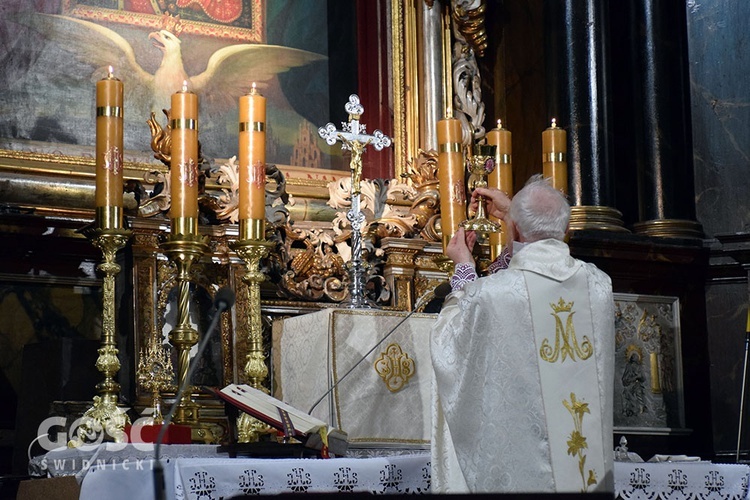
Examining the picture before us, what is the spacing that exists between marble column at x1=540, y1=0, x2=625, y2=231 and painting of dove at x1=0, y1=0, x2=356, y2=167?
1327mm

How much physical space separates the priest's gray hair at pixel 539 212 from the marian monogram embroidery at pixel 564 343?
262 mm

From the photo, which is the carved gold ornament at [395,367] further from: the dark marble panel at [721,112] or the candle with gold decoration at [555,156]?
the dark marble panel at [721,112]

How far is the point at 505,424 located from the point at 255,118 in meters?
1.93

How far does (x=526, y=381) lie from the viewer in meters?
5.02

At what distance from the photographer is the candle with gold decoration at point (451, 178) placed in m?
6.50

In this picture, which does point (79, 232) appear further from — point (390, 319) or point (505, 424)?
point (505, 424)

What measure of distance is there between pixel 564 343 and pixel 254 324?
4.94 ft

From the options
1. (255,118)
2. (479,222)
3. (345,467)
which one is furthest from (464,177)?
(345,467)

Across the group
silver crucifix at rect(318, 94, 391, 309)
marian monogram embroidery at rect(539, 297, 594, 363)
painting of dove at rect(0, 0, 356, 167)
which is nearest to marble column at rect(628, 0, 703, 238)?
painting of dove at rect(0, 0, 356, 167)

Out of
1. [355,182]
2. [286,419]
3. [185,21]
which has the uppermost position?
[185,21]

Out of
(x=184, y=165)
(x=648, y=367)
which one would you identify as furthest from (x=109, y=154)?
(x=648, y=367)

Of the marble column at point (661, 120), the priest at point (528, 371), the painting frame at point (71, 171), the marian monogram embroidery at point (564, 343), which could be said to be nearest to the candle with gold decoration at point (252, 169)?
the painting frame at point (71, 171)

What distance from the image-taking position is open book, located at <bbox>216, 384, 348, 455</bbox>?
5.05 meters

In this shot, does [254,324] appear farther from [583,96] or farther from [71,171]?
[583,96]
